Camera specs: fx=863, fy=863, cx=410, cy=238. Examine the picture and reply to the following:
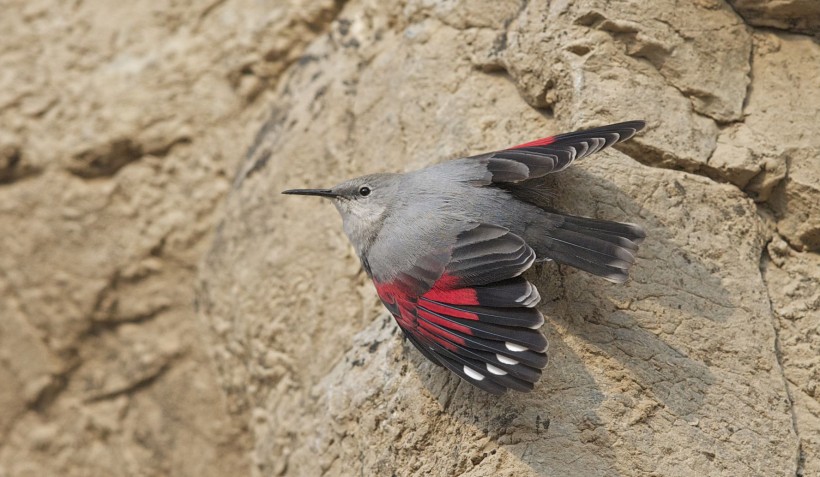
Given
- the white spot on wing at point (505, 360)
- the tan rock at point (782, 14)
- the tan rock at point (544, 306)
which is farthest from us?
the tan rock at point (782, 14)

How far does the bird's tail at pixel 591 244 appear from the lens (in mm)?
2559

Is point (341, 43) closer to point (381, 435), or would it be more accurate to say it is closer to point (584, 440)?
point (381, 435)

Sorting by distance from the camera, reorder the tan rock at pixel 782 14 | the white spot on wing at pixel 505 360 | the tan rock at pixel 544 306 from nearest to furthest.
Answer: the white spot on wing at pixel 505 360 < the tan rock at pixel 544 306 < the tan rock at pixel 782 14

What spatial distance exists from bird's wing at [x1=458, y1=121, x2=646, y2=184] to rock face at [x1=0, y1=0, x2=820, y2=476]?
0.68ft

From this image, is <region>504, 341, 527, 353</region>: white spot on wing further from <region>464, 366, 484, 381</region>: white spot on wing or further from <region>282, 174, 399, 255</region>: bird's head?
<region>282, 174, 399, 255</region>: bird's head

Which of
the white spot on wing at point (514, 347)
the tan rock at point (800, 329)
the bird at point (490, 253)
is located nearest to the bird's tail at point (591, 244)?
the bird at point (490, 253)

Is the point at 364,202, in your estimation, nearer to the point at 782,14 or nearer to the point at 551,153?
the point at 551,153

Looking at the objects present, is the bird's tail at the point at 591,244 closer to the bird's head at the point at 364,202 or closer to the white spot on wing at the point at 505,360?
the white spot on wing at the point at 505,360

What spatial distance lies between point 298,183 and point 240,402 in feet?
3.43

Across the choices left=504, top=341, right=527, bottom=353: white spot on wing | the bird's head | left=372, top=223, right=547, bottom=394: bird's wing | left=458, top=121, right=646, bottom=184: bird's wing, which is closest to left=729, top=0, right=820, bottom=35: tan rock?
left=458, top=121, right=646, bottom=184: bird's wing

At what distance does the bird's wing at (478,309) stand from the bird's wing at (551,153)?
0.19 metres

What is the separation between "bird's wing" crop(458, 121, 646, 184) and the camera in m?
2.61

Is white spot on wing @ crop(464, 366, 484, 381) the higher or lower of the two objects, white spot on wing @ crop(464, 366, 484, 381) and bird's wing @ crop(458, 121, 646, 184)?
the lower

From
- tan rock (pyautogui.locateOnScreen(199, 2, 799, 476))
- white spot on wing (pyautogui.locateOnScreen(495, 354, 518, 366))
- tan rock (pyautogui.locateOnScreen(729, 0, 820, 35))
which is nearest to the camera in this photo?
white spot on wing (pyautogui.locateOnScreen(495, 354, 518, 366))
